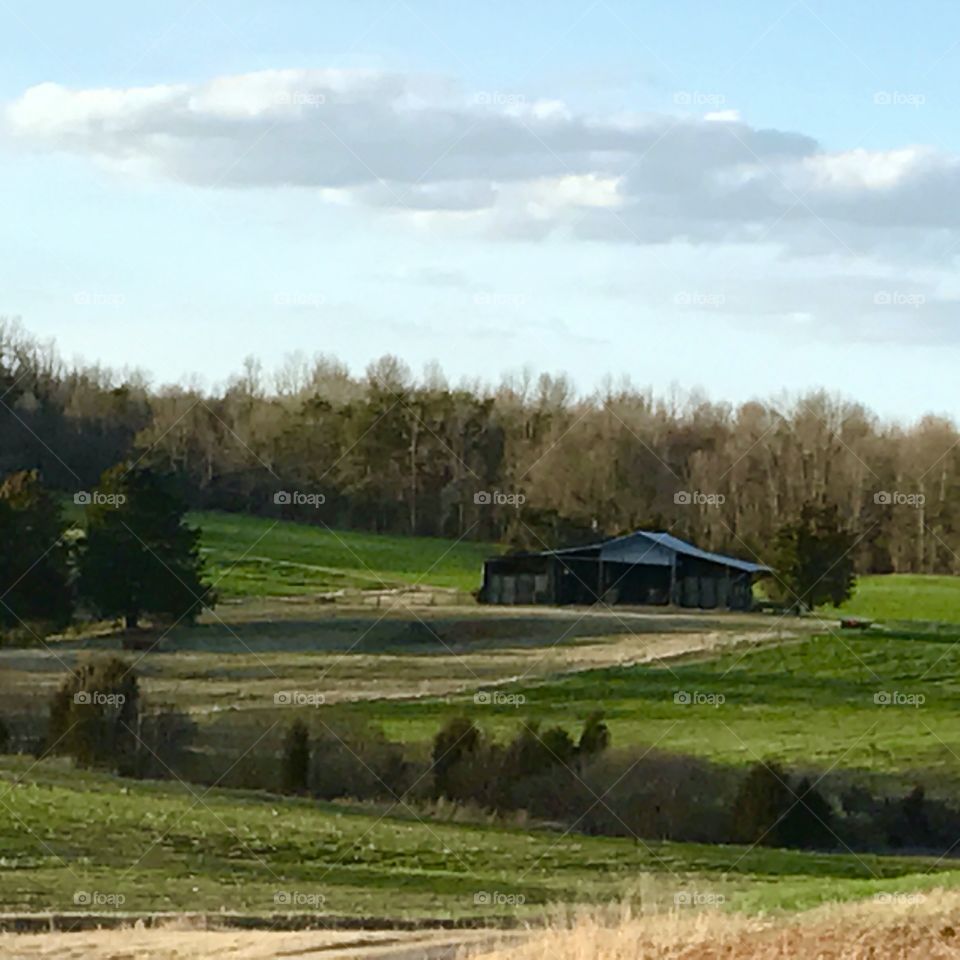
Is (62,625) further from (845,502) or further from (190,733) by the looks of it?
(845,502)

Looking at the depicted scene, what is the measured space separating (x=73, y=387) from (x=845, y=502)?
10.4 m

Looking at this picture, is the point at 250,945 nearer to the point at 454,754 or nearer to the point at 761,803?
the point at 454,754

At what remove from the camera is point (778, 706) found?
910 inches

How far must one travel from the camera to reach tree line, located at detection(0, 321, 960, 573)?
23953mm

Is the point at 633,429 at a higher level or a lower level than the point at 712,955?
higher

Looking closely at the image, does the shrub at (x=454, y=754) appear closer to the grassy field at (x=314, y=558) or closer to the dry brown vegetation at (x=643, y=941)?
the grassy field at (x=314, y=558)

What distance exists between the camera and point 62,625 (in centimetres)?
2358

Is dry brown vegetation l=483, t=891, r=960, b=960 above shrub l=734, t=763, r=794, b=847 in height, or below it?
above

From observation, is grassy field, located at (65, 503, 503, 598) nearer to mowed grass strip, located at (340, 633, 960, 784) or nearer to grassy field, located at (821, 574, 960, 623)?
mowed grass strip, located at (340, 633, 960, 784)

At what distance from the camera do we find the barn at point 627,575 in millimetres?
23875

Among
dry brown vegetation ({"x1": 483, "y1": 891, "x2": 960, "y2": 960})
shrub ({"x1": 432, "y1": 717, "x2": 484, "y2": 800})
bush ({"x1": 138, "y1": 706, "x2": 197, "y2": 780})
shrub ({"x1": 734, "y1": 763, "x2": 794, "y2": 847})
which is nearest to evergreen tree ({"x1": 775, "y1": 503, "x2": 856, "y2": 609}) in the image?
shrub ({"x1": 734, "y1": 763, "x2": 794, "y2": 847})

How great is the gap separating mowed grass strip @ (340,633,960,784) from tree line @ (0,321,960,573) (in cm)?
126

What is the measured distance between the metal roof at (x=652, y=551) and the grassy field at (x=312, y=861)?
376 centimetres

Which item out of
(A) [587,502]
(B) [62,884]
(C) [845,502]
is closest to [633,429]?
(A) [587,502]
